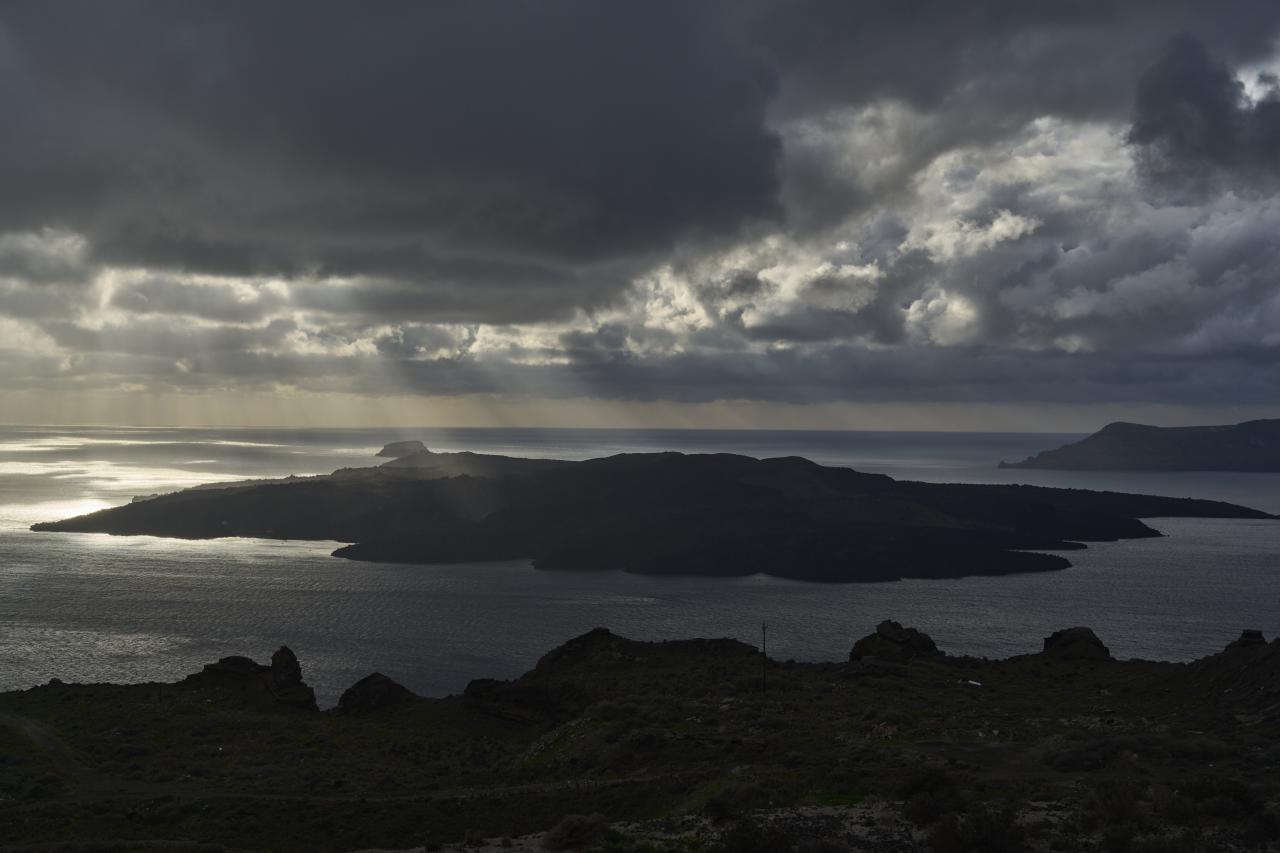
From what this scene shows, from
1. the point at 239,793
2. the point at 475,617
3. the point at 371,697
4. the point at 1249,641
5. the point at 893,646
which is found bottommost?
the point at 475,617

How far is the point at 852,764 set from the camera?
136ft

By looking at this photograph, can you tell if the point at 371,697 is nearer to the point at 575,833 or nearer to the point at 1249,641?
the point at 575,833

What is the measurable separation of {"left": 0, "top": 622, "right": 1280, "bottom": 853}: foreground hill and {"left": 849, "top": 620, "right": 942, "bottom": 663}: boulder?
1.38ft

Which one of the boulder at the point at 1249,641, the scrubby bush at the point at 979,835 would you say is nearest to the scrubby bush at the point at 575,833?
the scrubby bush at the point at 979,835

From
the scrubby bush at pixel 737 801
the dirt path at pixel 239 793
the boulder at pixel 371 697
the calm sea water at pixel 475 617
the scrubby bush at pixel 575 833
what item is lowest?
the calm sea water at pixel 475 617

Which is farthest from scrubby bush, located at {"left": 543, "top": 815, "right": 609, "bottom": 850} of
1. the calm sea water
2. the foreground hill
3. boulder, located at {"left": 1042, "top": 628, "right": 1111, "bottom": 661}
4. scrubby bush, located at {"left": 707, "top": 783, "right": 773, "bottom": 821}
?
the calm sea water

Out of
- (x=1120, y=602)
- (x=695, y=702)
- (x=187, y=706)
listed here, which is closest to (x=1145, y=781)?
(x=695, y=702)

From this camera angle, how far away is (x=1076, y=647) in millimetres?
82625

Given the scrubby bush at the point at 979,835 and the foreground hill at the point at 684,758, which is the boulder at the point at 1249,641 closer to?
the foreground hill at the point at 684,758

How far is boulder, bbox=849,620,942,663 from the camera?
265ft

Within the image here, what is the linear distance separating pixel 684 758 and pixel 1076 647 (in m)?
50.4

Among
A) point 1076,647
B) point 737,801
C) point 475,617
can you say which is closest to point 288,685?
point 737,801

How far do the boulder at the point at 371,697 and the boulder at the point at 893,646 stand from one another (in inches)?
1553

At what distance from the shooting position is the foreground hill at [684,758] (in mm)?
33094
